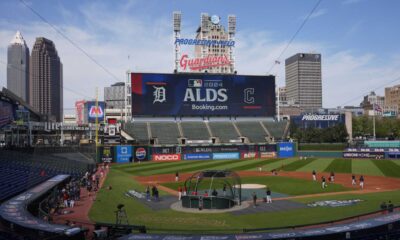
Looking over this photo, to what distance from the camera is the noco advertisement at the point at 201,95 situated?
88500 millimetres

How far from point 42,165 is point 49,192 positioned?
19.1 metres

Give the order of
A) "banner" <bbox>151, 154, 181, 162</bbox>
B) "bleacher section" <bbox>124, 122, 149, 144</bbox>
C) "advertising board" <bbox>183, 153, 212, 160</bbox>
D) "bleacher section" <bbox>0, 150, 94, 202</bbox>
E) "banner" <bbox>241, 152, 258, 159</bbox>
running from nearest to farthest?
"bleacher section" <bbox>0, 150, 94, 202</bbox> → "banner" <bbox>151, 154, 181, 162</bbox> → "advertising board" <bbox>183, 153, 212, 160</bbox> → "banner" <bbox>241, 152, 258, 159</bbox> → "bleacher section" <bbox>124, 122, 149, 144</bbox>

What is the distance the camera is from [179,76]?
89.9 m

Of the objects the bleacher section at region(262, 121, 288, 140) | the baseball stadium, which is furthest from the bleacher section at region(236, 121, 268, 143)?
the bleacher section at region(262, 121, 288, 140)

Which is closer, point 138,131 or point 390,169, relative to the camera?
point 390,169

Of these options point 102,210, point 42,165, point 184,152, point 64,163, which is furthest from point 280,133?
point 102,210

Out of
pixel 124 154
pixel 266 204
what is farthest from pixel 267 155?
pixel 266 204

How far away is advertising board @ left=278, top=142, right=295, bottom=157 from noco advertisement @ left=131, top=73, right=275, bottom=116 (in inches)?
399

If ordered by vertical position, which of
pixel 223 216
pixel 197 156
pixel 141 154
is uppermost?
pixel 141 154

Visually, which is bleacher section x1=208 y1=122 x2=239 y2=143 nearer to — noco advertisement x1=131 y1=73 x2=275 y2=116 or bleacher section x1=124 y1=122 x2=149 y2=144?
noco advertisement x1=131 y1=73 x2=275 y2=116

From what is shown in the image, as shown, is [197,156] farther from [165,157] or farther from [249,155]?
[249,155]

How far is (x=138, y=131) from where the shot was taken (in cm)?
8988

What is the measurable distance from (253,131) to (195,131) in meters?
13.8

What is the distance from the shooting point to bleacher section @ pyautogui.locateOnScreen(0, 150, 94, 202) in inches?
1335
